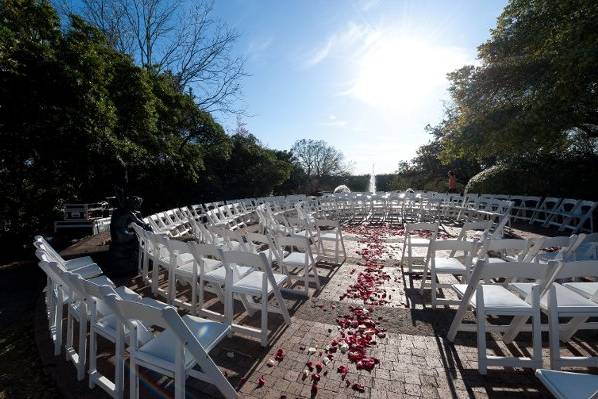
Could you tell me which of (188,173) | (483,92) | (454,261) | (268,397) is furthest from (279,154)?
(268,397)

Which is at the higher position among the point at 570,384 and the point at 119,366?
the point at 570,384

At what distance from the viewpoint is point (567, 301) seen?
2.66m

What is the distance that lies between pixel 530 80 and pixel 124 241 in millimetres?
11278

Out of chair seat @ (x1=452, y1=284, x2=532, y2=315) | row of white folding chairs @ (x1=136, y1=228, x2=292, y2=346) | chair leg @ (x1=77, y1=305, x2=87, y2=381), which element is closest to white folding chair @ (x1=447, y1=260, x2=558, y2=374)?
chair seat @ (x1=452, y1=284, x2=532, y2=315)

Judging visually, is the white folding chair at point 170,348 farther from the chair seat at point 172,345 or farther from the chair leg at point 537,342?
the chair leg at point 537,342

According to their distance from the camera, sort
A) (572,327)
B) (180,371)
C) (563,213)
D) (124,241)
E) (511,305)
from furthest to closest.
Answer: (563,213) < (124,241) < (572,327) < (511,305) < (180,371)

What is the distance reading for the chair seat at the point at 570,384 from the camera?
63.1 inches

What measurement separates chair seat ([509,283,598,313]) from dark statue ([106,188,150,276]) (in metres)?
6.13

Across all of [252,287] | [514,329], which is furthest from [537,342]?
[252,287]

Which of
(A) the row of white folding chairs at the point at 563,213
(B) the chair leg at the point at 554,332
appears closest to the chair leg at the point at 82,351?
(B) the chair leg at the point at 554,332

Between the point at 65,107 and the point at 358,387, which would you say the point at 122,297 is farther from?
the point at 65,107

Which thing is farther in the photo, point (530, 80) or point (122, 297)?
point (530, 80)

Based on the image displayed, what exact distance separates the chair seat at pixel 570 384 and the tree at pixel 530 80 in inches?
283

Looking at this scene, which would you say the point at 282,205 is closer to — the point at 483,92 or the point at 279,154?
the point at 483,92
